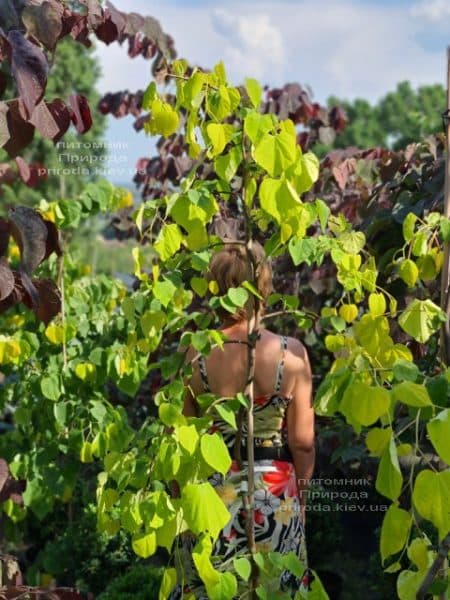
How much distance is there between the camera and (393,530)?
1.35 m


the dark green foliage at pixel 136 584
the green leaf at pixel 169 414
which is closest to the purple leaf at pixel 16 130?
the green leaf at pixel 169 414

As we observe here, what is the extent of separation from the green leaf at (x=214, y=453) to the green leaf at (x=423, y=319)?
439 mm

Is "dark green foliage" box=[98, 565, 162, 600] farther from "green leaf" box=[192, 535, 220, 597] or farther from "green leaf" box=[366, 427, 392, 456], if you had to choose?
"green leaf" box=[366, 427, 392, 456]

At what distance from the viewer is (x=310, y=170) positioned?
153 centimetres

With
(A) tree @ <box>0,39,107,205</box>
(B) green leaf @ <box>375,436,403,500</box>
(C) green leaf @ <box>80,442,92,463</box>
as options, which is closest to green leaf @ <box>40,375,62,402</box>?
(C) green leaf @ <box>80,442,92,463</box>

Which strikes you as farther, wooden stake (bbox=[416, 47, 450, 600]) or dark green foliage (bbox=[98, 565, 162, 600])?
dark green foliage (bbox=[98, 565, 162, 600])

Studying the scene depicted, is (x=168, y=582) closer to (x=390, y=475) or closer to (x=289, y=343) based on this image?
(x=390, y=475)

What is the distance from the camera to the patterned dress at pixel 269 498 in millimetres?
2382

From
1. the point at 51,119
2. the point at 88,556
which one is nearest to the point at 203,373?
the point at 51,119

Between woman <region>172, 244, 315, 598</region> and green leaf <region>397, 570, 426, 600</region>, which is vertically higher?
woman <region>172, 244, 315, 598</region>

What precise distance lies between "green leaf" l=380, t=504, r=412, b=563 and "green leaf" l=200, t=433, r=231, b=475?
0.98ft

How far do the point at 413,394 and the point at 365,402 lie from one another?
95 mm

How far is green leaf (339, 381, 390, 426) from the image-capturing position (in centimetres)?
132

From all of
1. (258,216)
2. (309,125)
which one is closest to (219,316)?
(258,216)
